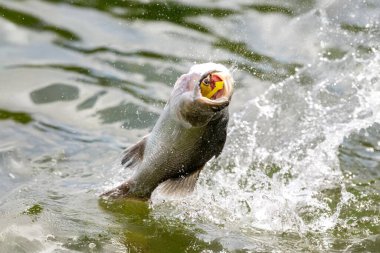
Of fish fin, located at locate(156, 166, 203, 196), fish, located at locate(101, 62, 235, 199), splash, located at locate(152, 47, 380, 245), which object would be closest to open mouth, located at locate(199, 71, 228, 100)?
fish, located at locate(101, 62, 235, 199)

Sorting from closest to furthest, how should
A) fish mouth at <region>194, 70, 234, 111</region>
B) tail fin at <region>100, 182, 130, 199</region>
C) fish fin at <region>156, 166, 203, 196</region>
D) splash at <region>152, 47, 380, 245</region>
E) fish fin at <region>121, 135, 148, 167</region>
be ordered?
1. fish mouth at <region>194, 70, 234, 111</region>
2. fish fin at <region>156, 166, 203, 196</region>
3. fish fin at <region>121, 135, 148, 167</region>
4. tail fin at <region>100, 182, 130, 199</region>
5. splash at <region>152, 47, 380, 245</region>

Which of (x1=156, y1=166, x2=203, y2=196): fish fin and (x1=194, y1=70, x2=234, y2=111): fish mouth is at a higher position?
(x1=194, y1=70, x2=234, y2=111): fish mouth

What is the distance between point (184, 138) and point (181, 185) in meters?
0.39

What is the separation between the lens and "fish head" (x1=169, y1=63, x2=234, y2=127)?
4.31m

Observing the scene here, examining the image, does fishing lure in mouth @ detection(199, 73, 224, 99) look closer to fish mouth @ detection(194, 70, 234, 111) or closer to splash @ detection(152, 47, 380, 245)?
fish mouth @ detection(194, 70, 234, 111)

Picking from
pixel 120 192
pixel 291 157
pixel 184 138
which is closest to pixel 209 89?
pixel 184 138

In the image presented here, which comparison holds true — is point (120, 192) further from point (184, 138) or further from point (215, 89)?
point (215, 89)

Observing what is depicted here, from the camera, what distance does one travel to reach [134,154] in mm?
5258

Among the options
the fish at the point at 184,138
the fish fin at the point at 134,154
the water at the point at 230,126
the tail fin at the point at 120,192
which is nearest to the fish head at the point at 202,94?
the fish at the point at 184,138

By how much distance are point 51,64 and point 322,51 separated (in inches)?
124

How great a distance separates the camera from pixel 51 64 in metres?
8.57

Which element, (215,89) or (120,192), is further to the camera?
(120,192)

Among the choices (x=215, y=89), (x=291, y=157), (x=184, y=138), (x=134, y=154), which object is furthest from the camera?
(x=291, y=157)

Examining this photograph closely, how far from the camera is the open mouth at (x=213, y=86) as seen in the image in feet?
14.2
